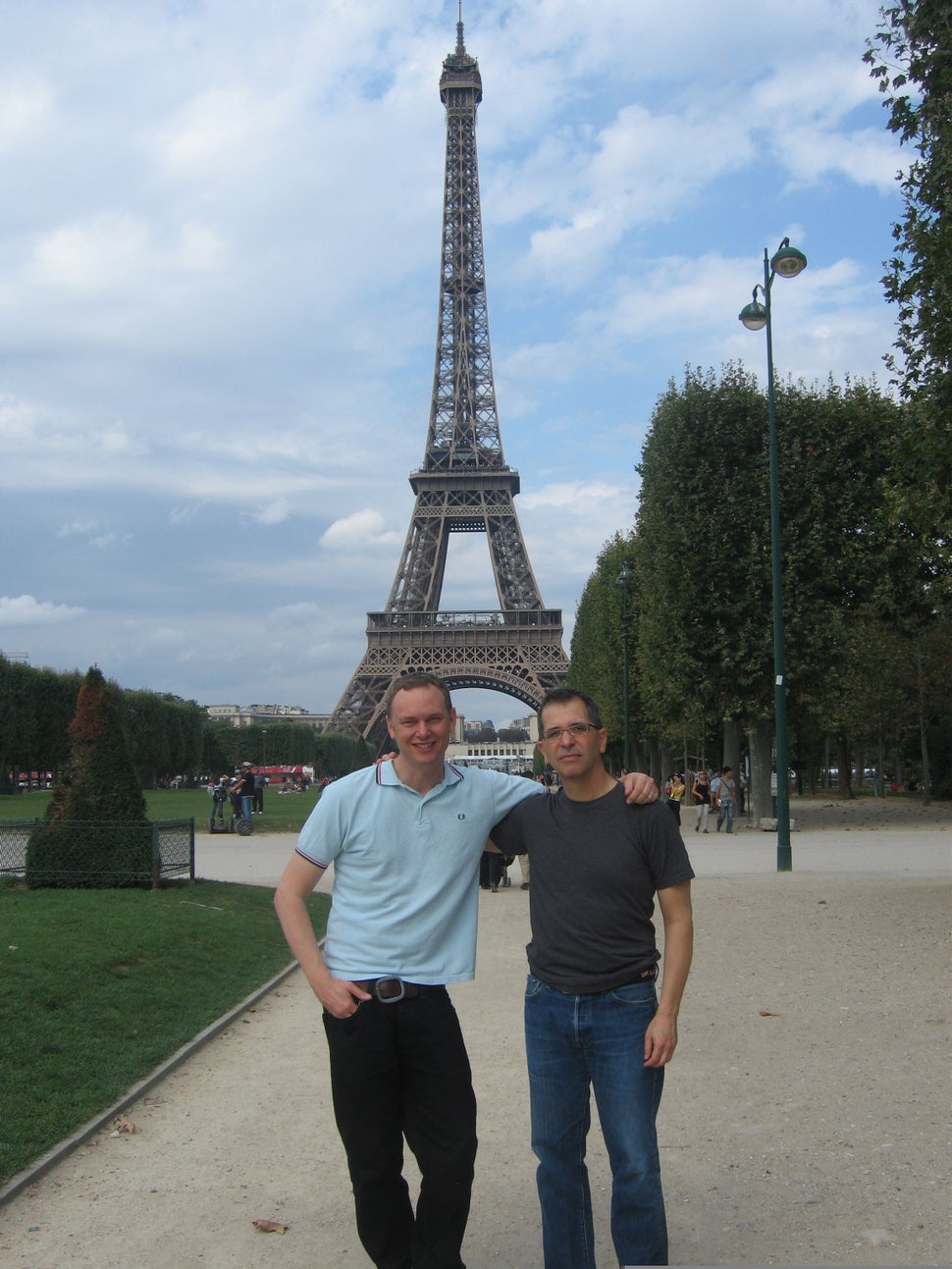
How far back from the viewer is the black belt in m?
3.62

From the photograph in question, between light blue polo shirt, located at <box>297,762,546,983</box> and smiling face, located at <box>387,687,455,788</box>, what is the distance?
5 centimetres

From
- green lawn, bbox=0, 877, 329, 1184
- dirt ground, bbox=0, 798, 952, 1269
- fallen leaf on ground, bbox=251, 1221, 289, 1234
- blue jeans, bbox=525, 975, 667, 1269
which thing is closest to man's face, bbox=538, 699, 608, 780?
blue jeans, bbox=525, 975, 667, 1269

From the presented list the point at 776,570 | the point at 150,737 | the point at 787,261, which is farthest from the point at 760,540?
the point at 150,737

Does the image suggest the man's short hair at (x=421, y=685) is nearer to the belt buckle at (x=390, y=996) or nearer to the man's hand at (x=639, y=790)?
the man's hand at (x=639, y=790)

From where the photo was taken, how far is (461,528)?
78062 millimetres

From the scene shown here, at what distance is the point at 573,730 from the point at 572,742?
0.12 feet

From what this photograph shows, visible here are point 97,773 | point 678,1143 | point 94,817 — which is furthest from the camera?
point 97,773

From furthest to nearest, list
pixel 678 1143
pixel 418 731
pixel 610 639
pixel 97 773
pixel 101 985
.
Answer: pixel 610 639, pixel 97 773, pixel 101 985, pixel 678 1143, pixel 418 731

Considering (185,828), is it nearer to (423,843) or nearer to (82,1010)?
(82,1010)

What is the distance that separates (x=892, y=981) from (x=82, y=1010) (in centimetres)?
604

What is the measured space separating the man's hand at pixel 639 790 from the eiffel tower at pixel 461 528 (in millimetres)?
59724

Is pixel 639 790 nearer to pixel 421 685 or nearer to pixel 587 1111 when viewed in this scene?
pixel 421 685

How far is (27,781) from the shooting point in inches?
2603

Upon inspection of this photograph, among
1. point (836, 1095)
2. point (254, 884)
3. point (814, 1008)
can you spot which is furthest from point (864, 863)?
point (836, 1095)
